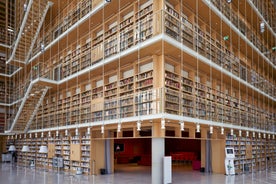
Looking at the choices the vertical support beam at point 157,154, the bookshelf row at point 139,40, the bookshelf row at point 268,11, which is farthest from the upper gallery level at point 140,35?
the vertical support beam at point 157,154

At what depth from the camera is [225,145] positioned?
398 inches

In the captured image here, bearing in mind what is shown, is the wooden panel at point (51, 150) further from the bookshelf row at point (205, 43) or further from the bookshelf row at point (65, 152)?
the bookshelf row at point (205, 43)

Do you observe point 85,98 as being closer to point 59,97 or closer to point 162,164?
point 59,97

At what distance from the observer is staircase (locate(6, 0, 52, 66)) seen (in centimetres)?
1188

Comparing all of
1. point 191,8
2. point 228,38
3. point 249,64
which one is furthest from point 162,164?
point 249,64

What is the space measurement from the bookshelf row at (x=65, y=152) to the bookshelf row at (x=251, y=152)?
517cm

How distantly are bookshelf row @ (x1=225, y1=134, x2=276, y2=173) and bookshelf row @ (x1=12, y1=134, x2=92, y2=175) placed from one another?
5171 millimetres

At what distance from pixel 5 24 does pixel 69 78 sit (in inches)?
393

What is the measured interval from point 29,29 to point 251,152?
11374 millimetres

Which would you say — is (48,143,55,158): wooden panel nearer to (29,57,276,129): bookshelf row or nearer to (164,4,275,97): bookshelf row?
(29,57,276,129): bookshelf row

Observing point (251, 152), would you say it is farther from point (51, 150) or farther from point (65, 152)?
point (51, 150)

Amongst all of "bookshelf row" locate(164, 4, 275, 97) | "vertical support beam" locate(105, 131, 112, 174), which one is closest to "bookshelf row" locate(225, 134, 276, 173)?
"bookshelf row" locate(164, 4, 275, 97)

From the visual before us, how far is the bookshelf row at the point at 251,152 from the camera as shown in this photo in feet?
35.2

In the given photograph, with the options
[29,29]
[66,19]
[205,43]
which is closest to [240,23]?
[205,43]
